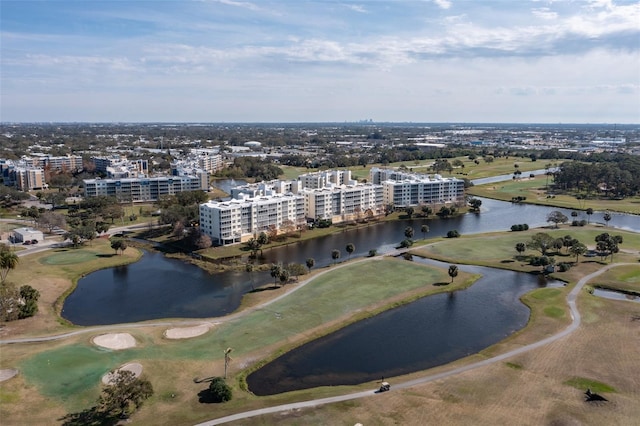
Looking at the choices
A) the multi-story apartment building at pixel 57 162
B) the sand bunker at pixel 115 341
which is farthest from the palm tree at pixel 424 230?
the multi-story apartment building at pixel 57 162

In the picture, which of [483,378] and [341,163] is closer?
[483,378]

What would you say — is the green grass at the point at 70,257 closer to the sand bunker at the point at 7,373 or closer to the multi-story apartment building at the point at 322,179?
the sand bunker at the point at 7,373

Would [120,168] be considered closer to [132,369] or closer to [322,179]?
[322,179]

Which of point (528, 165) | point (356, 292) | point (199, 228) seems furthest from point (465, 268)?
point (528, 165)

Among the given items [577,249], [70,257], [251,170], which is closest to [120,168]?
[251,170]

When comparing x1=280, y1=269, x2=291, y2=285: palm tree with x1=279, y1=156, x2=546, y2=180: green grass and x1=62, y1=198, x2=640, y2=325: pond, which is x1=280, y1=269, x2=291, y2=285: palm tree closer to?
x1=62, y1=198, x2=640, y2=325: pond

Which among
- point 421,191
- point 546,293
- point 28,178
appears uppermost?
Answer: point 28,178

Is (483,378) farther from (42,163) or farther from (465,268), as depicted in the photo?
(42,163)
